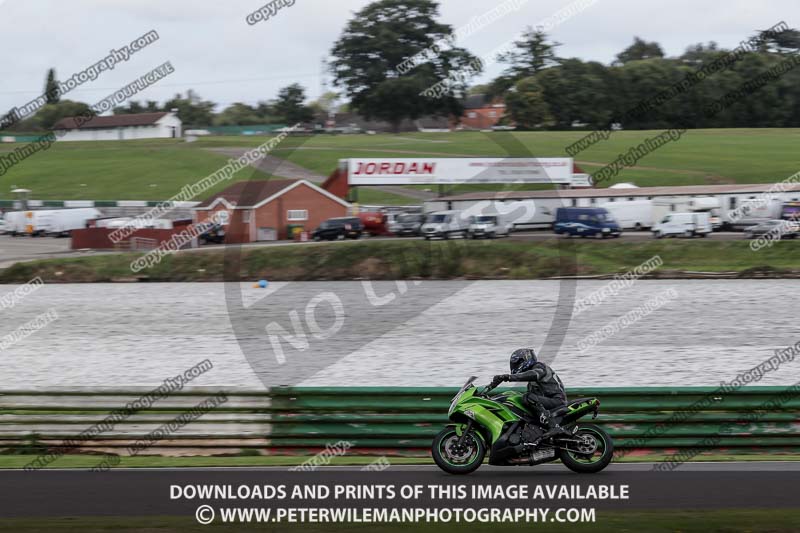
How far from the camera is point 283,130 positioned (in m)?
93.4

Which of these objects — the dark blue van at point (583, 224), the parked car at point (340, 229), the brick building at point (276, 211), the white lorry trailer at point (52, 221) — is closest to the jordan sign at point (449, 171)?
the brick building at point (276, 211)

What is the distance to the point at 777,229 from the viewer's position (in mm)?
39656

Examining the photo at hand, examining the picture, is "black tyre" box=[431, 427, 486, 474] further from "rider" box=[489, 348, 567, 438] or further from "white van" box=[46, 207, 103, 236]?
"white van" box=[46, 207, 103, 236]

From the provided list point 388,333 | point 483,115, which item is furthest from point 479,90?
point 388,333

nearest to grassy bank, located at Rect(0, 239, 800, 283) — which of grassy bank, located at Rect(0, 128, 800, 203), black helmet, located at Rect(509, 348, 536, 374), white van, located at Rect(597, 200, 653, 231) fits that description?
white van, located at Rect(597, 200, 653, 231)

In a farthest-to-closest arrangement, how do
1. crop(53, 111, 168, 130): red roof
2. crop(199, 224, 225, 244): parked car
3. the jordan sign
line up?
crop(53, 111, 168, 130): red roof, the jordan sign, crop(199, 224, 225, 244): parked car

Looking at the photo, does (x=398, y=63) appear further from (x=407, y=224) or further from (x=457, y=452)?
(x=457, y=452)

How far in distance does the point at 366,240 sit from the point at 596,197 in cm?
1336

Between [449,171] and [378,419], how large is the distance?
36.2 meters

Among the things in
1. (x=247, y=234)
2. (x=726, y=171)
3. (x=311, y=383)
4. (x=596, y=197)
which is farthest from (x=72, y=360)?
(x=726, y=171)

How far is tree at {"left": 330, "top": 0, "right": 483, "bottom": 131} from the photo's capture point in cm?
8812

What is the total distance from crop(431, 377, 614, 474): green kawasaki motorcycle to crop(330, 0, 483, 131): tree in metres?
78.6

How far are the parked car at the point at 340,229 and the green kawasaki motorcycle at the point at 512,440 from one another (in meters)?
34.4

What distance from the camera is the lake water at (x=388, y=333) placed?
20.7 metres
